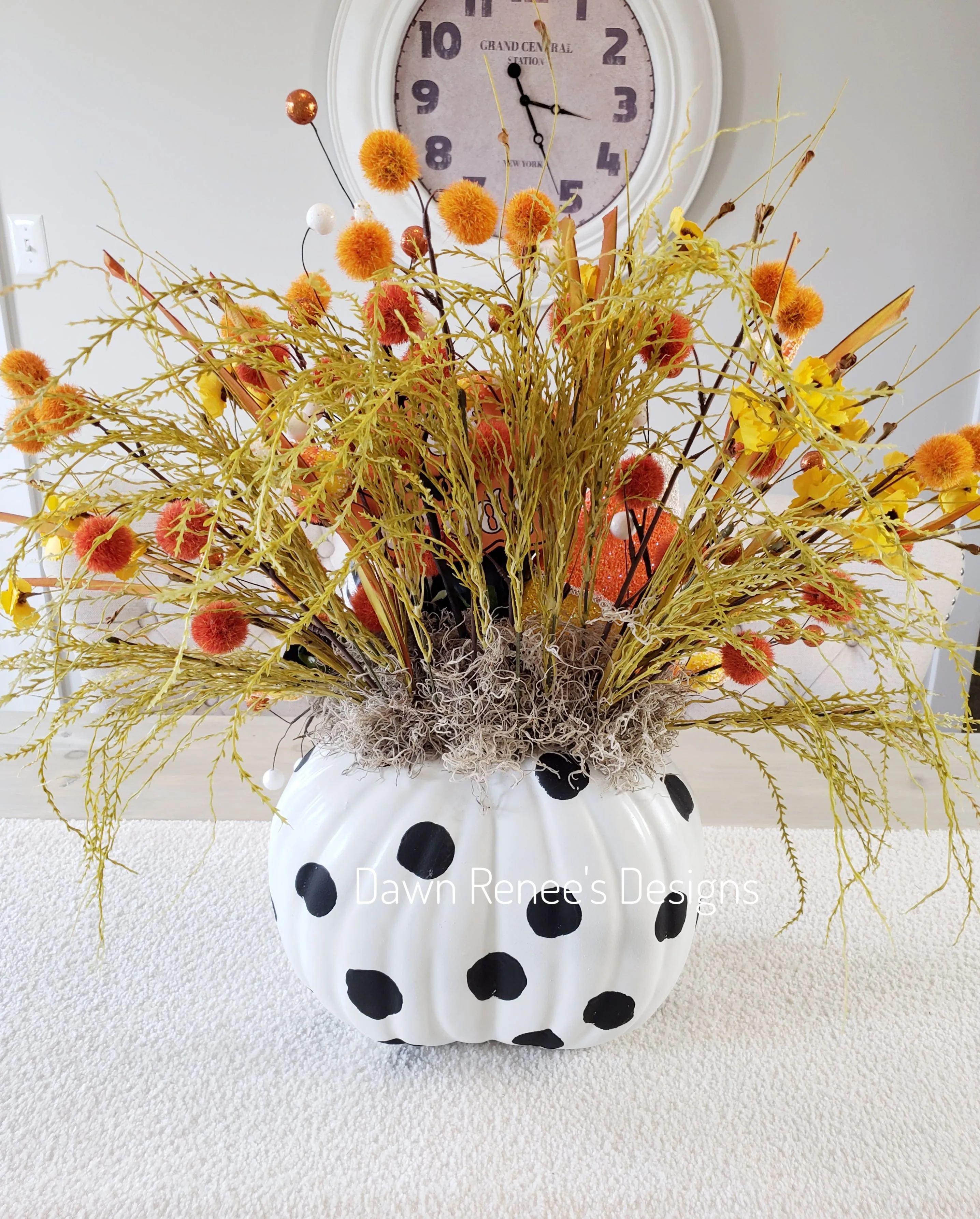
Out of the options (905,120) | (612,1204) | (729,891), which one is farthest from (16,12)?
(612,1204)

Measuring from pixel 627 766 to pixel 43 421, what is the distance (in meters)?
0.35

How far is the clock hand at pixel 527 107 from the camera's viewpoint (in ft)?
5.57

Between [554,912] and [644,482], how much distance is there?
0.24 m

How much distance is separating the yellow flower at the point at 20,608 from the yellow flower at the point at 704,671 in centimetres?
36

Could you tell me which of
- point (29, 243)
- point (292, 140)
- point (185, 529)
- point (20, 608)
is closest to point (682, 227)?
point (185, 529)

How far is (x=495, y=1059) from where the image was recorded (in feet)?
1.76

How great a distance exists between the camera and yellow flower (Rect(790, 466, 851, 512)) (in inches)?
15.6

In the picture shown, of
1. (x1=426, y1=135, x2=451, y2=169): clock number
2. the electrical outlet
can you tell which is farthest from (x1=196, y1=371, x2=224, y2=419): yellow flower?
the electrical outlet

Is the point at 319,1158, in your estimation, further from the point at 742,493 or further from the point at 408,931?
the point at 742,493

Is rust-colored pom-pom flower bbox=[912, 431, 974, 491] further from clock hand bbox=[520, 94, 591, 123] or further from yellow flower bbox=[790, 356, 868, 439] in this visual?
clock hand bbox=[520, 94, 591, 123]

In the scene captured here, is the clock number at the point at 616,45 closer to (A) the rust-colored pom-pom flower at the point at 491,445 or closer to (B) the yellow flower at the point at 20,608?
(A) the rust-colored pom-pom flower at the point at 491,445

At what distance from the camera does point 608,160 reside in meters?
1.75

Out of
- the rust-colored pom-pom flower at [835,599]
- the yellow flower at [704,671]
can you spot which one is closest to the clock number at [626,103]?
the yellow flower at [704,671]

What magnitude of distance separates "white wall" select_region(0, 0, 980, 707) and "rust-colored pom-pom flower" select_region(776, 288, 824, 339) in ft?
5.14
